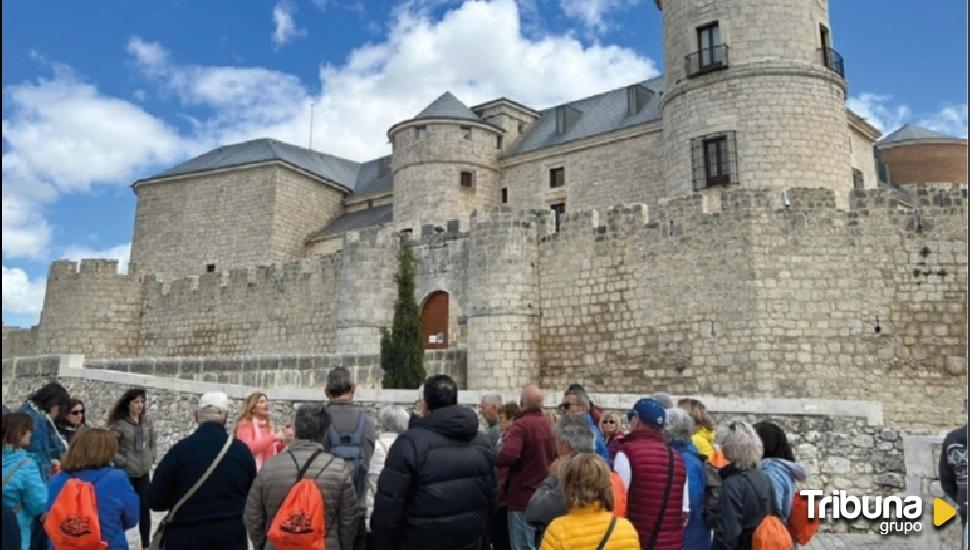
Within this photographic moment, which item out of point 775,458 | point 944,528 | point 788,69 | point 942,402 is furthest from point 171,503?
point 788,69

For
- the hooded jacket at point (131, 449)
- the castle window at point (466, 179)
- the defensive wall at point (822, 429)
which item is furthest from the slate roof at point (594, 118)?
the hooded jacket at point (131, 449)

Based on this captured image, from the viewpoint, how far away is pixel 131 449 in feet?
20.3

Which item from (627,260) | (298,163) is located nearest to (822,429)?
(627,260)

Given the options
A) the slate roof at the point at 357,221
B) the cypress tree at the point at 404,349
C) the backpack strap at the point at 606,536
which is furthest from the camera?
the slate roof at the point at 357,221

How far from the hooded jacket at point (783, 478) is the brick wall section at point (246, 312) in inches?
650

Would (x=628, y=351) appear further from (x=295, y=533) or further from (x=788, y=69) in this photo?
(x=295, y=533)

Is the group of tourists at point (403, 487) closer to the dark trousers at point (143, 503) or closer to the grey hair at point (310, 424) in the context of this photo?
the grey hair at point (310, 424)

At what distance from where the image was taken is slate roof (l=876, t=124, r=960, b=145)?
3169 centimetres

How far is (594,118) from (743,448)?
78.6 feet

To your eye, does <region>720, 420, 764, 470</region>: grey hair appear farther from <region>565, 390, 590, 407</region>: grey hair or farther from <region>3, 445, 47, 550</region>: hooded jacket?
<region>3, 445, 47, 550</region>: hooded jacket

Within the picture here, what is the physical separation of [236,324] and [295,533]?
19.9 meters

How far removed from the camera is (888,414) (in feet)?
43.0

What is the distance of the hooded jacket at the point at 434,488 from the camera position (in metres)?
3.99

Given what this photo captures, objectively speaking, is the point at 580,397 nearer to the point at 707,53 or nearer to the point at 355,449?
the point at 355,449
